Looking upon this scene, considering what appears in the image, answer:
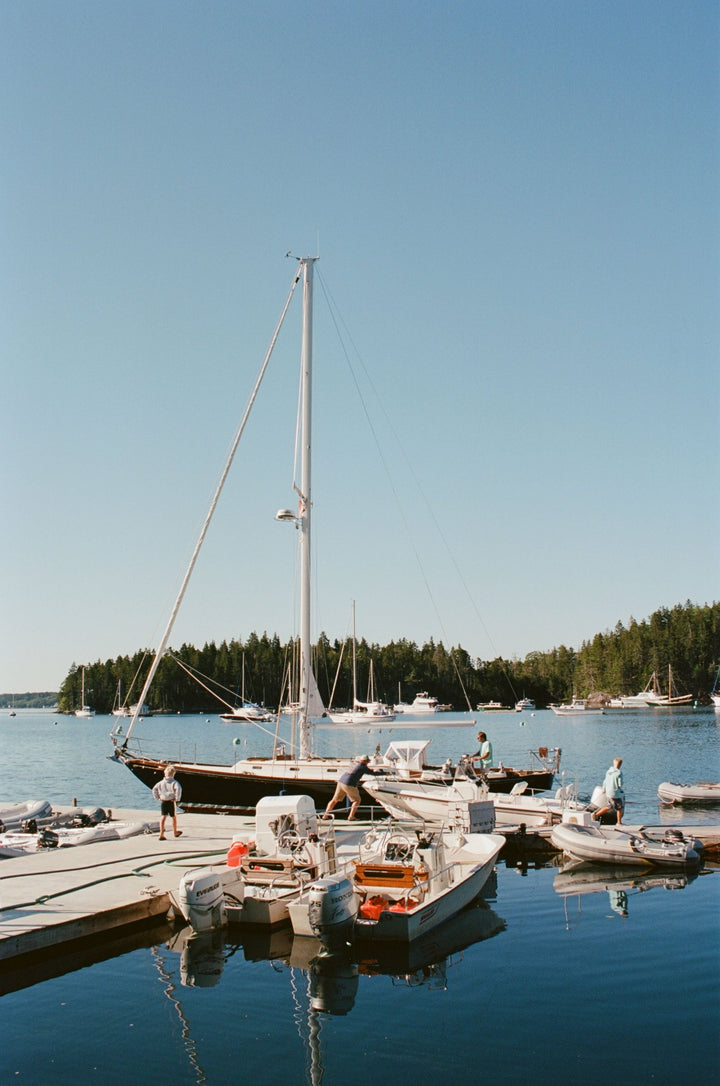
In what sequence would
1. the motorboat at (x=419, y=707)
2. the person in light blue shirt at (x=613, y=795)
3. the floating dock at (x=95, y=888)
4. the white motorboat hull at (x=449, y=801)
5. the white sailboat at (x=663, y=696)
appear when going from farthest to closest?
the motorboat at (x=419, y=707)
the white sailboat at (x=663, y=696)
the white motorboat hull at (x=449, y=801)
the person in light blue shirt at (x=613, y=795)
the floating dock at (x=95, y=888)

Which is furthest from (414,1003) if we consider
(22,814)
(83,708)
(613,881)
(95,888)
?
(83,708)

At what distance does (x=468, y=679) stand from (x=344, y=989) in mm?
177406

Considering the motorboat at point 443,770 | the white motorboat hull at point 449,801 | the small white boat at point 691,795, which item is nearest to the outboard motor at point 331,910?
the white motorboat hull at point 449,801

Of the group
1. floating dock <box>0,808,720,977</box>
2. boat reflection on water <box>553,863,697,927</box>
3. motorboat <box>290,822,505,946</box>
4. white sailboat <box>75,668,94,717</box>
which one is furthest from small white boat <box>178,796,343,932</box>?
white sailboat <box>75,668,94,717</box>

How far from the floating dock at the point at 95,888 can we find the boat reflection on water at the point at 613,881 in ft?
9.75

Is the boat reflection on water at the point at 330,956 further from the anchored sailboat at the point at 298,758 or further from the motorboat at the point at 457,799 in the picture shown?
the anchored sailboat at the point at 298,758

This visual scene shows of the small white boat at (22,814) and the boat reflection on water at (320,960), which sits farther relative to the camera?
the small white boat at (22,814)

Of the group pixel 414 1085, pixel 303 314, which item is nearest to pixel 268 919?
pixel 414 1085

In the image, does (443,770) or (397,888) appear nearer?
(397,888)

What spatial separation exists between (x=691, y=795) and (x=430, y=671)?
152 m

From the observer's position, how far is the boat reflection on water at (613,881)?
1855cm

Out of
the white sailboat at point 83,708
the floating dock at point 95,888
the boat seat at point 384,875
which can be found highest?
the boat seat at point 384,875

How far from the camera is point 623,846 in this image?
2100 cm

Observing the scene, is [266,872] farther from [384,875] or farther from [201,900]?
[384,875]
